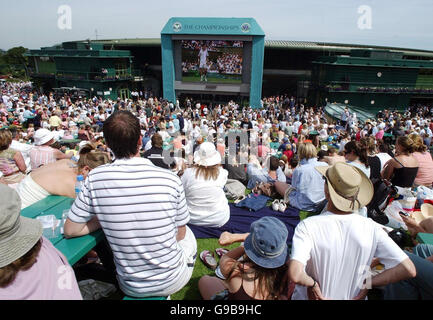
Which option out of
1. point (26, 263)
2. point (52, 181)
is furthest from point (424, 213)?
point (52, 181)

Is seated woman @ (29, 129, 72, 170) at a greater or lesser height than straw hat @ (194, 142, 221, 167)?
lesser

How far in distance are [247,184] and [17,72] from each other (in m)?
67.9

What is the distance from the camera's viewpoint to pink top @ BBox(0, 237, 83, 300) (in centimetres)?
138

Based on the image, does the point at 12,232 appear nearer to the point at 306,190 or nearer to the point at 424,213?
the point at 306,190

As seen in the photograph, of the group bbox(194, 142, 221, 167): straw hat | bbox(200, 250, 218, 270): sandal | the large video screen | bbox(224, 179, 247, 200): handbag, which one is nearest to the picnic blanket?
bbox(224, 179, 247, 200): handbag

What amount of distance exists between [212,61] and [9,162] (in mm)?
21926

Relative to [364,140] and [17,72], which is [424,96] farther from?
[17,72]

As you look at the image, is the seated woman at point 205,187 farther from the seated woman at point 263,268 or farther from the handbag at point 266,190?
the seated woman at point 263,268

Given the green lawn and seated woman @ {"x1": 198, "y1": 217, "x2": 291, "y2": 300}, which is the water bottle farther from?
seated woman @ {"x1": 198, "y1": 217, "x2": 291, "y2": 300}

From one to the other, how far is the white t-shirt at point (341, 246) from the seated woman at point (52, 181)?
6.81ft

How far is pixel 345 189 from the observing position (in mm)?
1858

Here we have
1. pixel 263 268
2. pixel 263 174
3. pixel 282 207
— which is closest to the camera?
pixel 263 268

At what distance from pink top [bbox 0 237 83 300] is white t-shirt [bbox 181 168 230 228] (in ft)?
6.68
